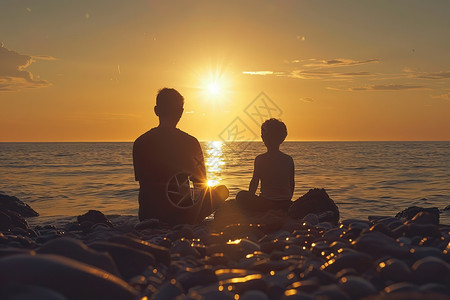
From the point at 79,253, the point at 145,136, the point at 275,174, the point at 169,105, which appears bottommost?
the point at 79,253

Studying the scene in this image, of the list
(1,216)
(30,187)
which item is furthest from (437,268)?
(30,187)

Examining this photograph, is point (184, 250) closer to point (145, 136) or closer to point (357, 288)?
point (357, 288)

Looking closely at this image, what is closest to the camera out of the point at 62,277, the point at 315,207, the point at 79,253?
the point at 62,277

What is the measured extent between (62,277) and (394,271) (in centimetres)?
207

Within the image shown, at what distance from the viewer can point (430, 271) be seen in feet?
9.60

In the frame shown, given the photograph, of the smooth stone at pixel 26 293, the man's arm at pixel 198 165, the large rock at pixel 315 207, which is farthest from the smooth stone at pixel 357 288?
the large rock at pixel 315 207

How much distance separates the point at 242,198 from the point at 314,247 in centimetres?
313

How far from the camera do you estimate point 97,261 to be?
9.23 feet

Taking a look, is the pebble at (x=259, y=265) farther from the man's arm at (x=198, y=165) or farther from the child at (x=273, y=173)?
the child at (x=273, y=173)

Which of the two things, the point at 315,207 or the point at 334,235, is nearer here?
the point at 334,235

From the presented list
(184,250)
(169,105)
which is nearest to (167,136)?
(169,105)

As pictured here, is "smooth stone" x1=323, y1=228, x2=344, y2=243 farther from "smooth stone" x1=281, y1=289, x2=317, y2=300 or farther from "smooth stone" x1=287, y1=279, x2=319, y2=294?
"smooth stone" x1=281, y1=289, x2=317, y2=300

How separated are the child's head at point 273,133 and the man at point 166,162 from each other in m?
1.49

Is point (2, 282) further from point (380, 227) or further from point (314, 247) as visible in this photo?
point (380, 227)
